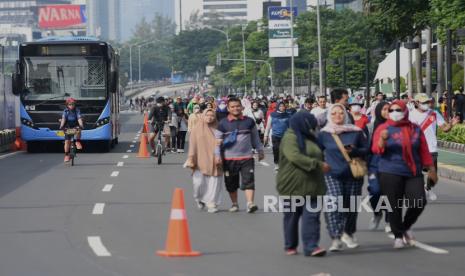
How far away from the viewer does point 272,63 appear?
12381 centimetres

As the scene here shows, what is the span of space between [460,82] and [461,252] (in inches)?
1973

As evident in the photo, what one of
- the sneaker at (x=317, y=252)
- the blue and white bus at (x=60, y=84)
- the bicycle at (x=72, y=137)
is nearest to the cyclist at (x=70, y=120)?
the bicycle at (x=72, y=137)

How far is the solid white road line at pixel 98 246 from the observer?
1306 cm

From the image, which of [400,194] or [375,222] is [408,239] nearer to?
[400,194]

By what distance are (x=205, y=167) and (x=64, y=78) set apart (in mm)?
18202

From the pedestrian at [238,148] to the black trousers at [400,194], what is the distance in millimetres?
4214

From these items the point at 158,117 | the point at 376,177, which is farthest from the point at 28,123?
the point at 376,177

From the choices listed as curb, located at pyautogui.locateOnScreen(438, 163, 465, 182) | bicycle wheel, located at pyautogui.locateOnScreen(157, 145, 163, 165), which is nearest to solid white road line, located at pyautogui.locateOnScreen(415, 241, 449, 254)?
curb, located at pyautogui.locateOnScreen(438, 163, 465, 182)

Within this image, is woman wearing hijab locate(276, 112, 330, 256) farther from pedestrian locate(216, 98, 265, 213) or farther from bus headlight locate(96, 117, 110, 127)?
bus headlight locate(96, 117, 110, 127)

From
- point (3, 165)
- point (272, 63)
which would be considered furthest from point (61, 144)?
point (272, 63)

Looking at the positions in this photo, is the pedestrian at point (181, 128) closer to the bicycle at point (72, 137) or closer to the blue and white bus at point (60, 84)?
the blue and white bus at point (60, 84)

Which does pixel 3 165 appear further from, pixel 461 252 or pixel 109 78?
pixel 461 252

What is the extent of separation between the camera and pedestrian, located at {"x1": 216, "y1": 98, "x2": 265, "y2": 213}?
57.0 feet

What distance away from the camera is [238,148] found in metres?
17.5
